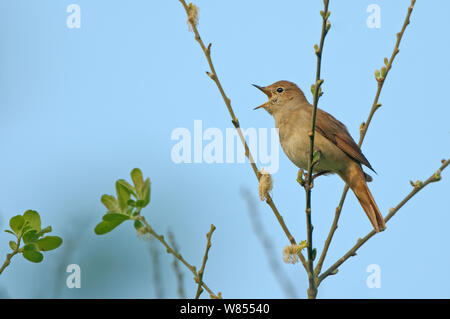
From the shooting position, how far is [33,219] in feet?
6.01

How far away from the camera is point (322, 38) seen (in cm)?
227

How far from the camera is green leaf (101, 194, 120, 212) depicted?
1.85 metres

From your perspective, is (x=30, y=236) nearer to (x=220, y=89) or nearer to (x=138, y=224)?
(x=138, y=224)

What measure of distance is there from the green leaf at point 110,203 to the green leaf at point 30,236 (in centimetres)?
23

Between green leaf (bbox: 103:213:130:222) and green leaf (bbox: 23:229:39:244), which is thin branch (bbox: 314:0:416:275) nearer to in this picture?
green leaf (bbox: 103:213:130:222)

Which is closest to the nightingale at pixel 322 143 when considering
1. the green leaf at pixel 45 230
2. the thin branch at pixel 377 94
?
the thin branch at pixel 377 94

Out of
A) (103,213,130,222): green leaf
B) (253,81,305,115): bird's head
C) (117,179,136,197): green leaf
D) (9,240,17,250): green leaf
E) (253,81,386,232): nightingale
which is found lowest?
(9,240,17,250): green leaf

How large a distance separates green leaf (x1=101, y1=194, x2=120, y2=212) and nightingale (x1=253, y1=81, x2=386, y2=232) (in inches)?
98.6

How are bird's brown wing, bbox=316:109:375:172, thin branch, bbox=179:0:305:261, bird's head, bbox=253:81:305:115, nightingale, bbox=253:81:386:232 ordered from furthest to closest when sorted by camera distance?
bird's head, bbox=253:81:305:115 < bird's brown wing, bbox=316:109:375:172 < nightingale, bbox=253:81:386:232 < thin branch, bbox=179:0:305:261

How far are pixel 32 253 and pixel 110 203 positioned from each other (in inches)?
11.2

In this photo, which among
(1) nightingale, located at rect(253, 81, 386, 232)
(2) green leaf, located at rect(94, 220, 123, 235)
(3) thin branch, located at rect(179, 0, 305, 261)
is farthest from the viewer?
(1) nightingale, located at rect(253, 81, 386, 232)

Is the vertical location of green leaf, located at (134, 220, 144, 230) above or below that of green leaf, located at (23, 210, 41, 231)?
below

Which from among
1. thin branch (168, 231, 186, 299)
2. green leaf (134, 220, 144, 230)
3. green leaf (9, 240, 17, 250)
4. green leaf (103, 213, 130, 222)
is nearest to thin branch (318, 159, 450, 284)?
thin branch (168, 231, 186, 299)
